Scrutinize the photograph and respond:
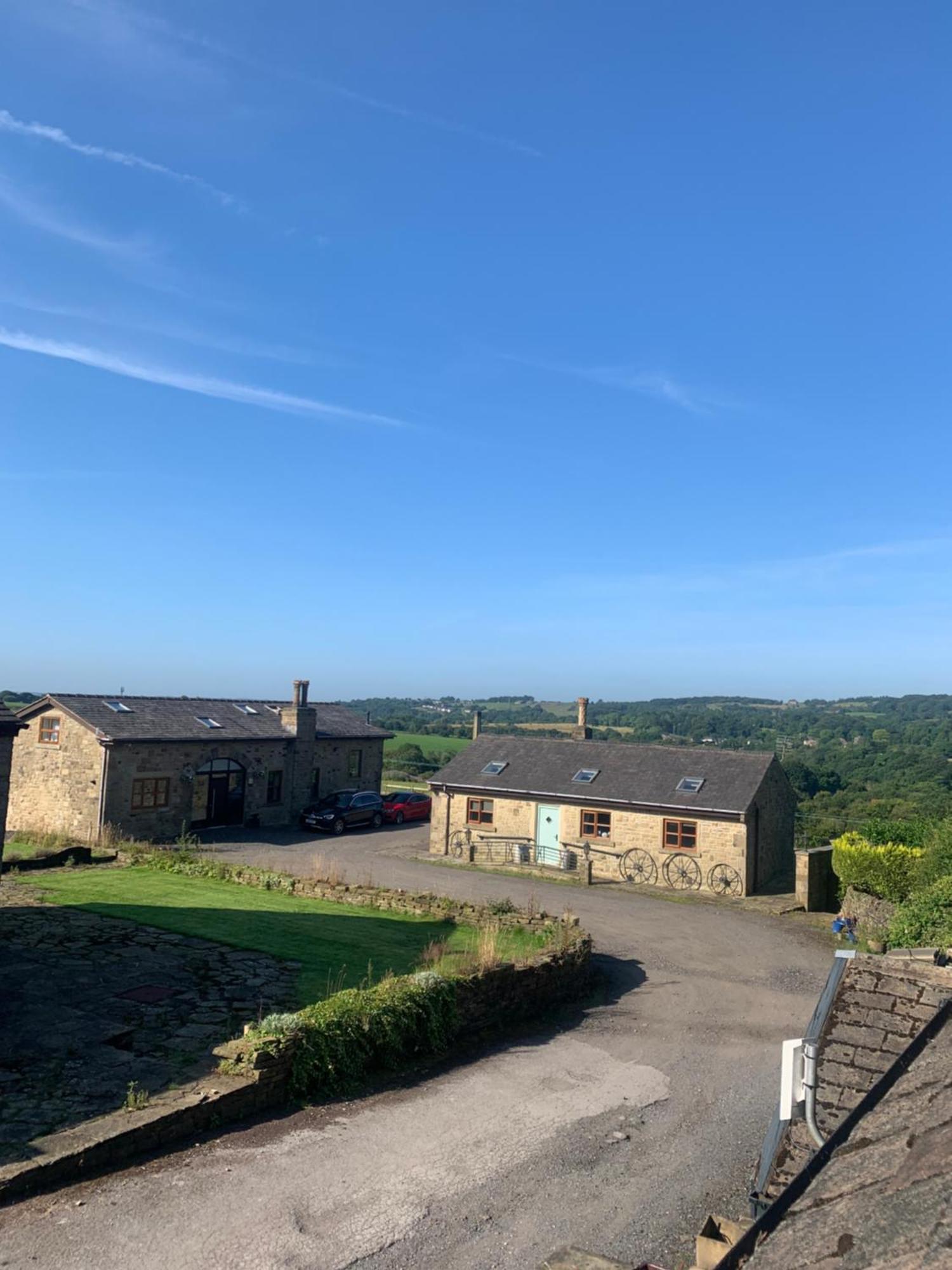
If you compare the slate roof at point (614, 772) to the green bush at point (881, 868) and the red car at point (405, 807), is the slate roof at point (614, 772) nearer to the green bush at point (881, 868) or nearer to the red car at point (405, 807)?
the green bush at point (881, 868)

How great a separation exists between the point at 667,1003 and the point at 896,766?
50.3 metres

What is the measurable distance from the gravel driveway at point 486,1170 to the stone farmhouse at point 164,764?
21075 millimetres

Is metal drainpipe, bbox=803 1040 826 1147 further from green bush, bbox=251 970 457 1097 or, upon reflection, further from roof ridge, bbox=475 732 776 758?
roof ridge, bbox=475 732 776 758

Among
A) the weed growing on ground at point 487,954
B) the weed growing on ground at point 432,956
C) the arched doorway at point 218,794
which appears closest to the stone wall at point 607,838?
the arched doorway at point 218,794

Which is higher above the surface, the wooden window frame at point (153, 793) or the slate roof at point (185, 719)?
the slate roof at point (185, 719)

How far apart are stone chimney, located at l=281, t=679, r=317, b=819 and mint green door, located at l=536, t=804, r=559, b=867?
1175 cm

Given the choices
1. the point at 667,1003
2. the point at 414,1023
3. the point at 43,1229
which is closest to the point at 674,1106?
the point at 414,1023

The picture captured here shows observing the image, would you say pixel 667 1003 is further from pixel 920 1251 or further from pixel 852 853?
pixel 920 1251

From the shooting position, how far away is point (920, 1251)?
2096mm

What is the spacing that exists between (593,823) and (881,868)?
32.1 ft

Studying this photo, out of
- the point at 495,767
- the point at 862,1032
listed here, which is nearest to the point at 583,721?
the point at 495,767

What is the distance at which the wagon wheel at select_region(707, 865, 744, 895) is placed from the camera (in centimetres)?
2616

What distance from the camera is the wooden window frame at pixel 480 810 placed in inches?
1231

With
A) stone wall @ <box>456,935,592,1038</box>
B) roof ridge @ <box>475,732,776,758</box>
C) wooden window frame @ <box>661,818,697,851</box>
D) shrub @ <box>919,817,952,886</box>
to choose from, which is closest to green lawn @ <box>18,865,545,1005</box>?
stone wall @ <box>456,935,592,1038</box>
